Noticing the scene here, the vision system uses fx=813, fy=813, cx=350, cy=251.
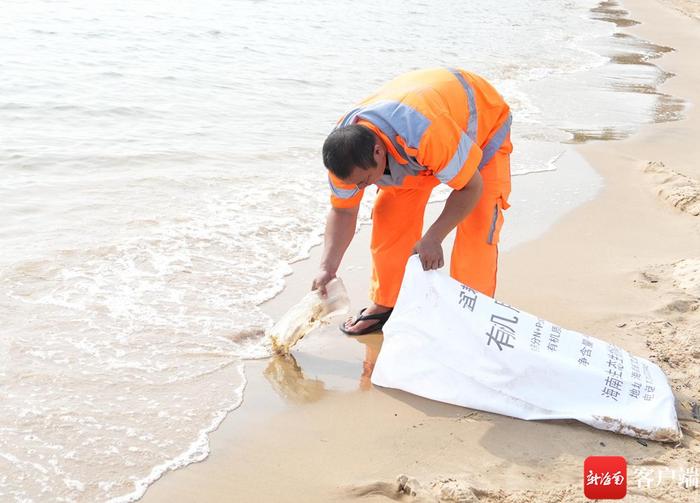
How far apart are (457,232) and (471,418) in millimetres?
769

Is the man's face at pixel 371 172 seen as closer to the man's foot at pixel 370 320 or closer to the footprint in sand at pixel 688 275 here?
the man's foot at pixel 370 320

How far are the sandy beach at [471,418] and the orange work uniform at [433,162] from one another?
474 mm

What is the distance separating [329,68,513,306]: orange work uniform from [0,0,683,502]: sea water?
72 cm

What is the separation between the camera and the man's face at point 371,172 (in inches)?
104

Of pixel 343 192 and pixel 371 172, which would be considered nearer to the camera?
pixel 371 172

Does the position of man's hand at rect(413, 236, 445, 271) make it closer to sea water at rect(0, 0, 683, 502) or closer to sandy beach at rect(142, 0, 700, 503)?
sandy beach at rect(142, 0, 700, 503)

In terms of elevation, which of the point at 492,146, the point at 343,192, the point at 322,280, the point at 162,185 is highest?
the point at 492,146

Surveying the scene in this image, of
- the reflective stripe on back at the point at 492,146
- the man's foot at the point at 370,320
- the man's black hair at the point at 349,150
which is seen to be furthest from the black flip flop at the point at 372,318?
the man's black hair at the point at 349,150

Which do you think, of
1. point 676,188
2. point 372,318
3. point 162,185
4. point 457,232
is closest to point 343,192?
point 457,232

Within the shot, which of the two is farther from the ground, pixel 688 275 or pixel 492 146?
pixel 492 146

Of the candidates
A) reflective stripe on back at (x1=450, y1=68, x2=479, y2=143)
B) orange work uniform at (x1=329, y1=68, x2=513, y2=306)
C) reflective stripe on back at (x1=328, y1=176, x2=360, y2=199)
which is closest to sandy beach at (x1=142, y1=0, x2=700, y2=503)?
orange work uniform at (x1=329, y1=68, x2=513, y2=306)

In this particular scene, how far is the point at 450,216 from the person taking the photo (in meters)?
2.83

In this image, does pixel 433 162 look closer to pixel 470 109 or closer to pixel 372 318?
pixel 470 109

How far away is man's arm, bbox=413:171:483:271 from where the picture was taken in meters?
2.82
